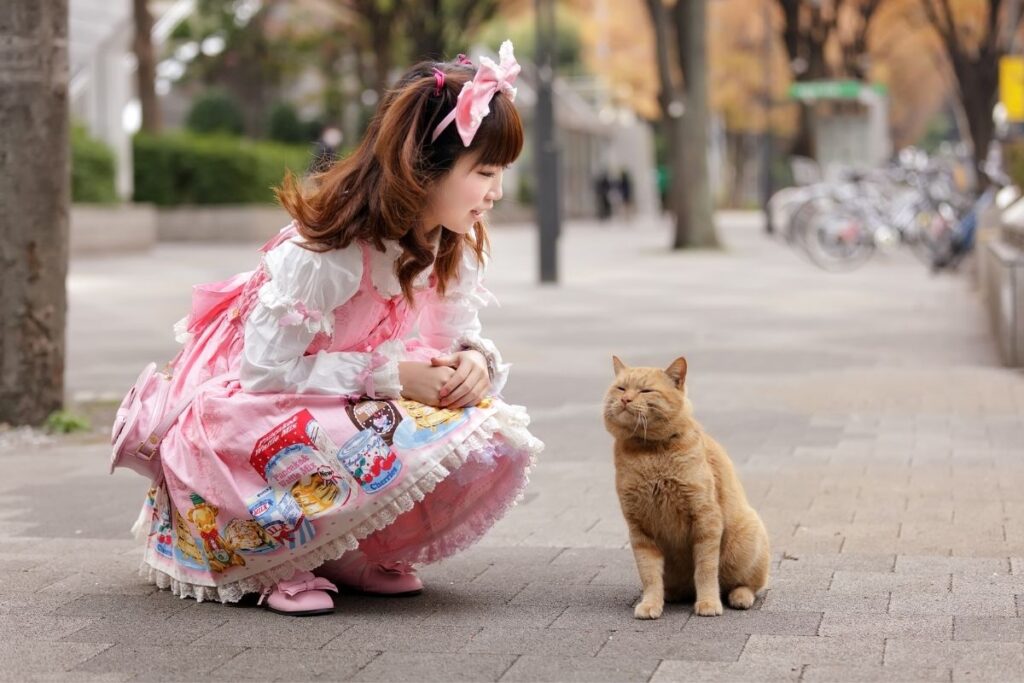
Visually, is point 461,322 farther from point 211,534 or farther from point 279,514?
point 211,534

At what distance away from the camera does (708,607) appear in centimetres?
446

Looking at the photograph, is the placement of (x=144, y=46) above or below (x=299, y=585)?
above

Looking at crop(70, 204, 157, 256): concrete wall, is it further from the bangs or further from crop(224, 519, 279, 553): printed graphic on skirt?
the bangs

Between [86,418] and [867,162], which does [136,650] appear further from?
[867,162]

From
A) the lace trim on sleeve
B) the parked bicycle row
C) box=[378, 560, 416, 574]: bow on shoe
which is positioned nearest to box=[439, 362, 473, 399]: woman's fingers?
the lace trim on sleeve

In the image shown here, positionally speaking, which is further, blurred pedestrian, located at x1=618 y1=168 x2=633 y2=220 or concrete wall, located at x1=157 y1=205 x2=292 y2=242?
blurred pedestrian, located at x1=618 y1=168 x2=633 y2=220

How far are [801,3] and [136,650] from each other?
35.0 m

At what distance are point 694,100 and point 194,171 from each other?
10.6m

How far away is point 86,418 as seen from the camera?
8.45 m

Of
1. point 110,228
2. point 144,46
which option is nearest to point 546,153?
point 110,228

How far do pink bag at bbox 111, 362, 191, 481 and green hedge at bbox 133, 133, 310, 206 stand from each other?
2754 cm

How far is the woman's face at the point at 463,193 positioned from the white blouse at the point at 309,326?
0.15 m

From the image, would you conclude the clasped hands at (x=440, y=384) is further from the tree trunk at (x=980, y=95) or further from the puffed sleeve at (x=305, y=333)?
the tree trunk at (x=980, y=95)

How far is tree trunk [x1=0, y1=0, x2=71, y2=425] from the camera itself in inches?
315
